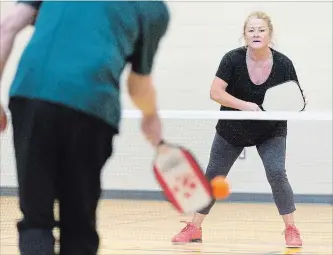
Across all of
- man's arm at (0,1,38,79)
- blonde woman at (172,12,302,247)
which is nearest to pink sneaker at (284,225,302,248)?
blonde woman at (172,12,302,247)

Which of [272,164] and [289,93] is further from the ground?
[289,93]

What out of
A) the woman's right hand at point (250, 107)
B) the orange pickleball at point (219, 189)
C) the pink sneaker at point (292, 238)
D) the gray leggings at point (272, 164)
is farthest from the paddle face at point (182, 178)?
the pink sneaker at point (292, 238)

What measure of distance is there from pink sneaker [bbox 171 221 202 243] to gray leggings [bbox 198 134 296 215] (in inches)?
8.1

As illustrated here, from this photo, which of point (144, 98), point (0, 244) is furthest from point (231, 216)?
point (144, 98)

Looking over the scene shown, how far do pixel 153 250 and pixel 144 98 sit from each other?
2.91m

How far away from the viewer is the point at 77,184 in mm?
2664

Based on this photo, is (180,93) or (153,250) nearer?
(153,250)

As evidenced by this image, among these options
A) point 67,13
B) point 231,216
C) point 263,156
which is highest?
point 67,13

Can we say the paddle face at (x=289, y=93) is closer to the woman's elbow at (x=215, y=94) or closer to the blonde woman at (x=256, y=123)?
the blonde woman at (x=256, y=123)

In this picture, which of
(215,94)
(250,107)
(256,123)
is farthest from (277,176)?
(215,94)

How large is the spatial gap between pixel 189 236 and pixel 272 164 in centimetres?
80

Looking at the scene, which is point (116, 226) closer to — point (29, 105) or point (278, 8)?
point (278, 8)

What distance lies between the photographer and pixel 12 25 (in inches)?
106

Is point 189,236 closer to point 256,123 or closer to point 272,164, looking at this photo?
point 272,164
